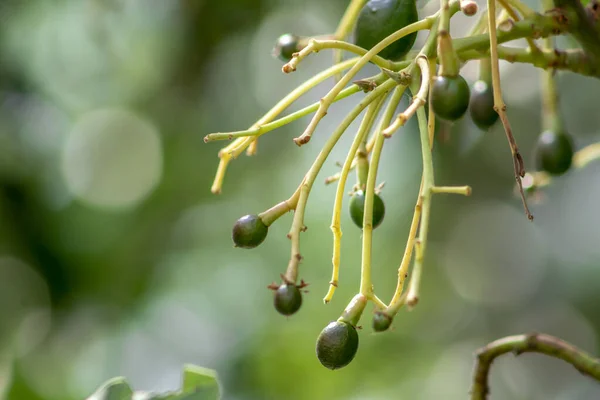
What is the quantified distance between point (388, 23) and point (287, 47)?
0.61 feet

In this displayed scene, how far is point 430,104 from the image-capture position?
68cm

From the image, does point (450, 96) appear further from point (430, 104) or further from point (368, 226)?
point (368, 226)

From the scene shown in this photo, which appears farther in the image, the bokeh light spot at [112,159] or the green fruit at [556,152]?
the bokeh light spot at [112,159]

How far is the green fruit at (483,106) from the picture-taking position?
2.86 ft

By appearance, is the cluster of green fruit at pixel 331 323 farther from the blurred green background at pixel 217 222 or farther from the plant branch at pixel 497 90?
the blurred green background at pixel 217 222

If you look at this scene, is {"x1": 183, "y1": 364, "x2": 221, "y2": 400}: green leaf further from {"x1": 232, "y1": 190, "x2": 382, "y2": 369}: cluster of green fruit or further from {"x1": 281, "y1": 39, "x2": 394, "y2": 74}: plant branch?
{"x1": 281, "y1": 39, "x2": 394, "y2": 74}: plant branch

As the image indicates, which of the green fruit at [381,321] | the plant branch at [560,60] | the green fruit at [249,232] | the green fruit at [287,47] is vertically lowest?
the green fruit at [381,321]

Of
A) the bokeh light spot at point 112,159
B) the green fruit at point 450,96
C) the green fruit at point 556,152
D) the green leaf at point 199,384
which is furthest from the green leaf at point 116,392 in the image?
the bokeh light spot at point 112,159

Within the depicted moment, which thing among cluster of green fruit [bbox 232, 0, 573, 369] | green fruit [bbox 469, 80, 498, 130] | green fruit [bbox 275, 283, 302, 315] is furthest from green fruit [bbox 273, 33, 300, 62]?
green fruit [bbox 275, 283, 302, 315]

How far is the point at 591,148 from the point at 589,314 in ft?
8.06

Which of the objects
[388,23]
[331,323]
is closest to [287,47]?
[388,23]

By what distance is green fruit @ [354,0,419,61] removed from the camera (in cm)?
78

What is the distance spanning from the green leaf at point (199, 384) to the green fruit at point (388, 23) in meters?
0.37

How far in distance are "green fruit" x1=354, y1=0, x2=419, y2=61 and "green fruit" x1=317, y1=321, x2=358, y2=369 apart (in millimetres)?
288
